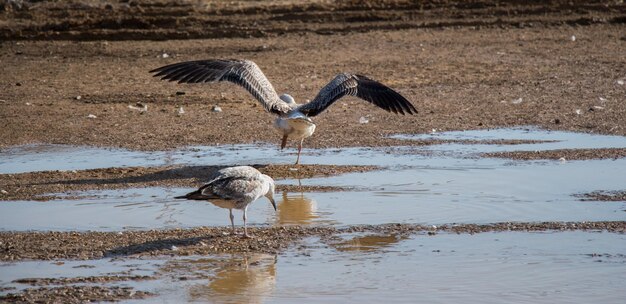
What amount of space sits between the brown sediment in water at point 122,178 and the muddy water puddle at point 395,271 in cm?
251

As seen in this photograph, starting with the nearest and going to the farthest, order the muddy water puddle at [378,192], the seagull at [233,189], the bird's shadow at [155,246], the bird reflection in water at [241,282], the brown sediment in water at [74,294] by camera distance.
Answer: the brown sediment in water at [74,294]
the bird reflection in water at [241,282]
the bird's shadow at [155,246]
the seagull at [233,189]
the muddy water puddle at [378,192]

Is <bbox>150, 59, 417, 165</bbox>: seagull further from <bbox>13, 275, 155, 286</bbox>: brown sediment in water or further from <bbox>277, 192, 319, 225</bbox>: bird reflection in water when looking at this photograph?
<bbox>13, 275, 155, 286</bbox>: brown sediment in water

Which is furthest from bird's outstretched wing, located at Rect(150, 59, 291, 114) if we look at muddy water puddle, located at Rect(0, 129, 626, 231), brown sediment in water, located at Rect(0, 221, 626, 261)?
brown sediment in water, located at Rect(0, 221, 626, 261)

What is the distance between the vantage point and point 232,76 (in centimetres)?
1248

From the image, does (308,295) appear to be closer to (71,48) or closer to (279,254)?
(279,254)

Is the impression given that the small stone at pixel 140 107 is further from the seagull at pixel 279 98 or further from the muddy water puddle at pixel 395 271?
the muddy water puddle at pixel 395 271

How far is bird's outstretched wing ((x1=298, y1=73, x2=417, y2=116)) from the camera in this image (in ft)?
39.6

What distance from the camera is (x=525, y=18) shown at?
25.0 meters

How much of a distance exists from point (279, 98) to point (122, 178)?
2096mm

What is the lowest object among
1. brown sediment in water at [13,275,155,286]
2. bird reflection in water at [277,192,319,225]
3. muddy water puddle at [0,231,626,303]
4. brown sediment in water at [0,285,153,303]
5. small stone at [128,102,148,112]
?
brown sediment in water at [0,285,153,303]

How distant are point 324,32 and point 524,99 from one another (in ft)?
27.5

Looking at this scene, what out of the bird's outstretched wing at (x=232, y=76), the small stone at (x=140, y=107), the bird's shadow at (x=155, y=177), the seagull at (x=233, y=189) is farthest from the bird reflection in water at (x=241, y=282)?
the small stone at (x=140, y=107)

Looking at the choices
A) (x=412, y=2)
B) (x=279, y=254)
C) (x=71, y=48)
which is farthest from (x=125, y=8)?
(x=279, y=254)

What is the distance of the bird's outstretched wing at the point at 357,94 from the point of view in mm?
12070
